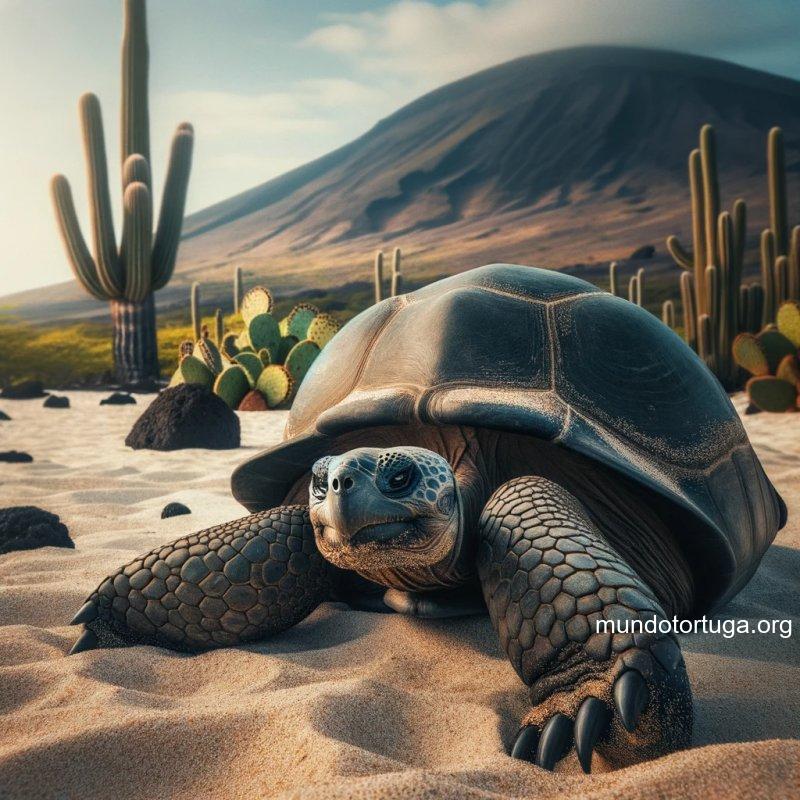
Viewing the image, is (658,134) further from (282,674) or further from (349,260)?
(282,674)

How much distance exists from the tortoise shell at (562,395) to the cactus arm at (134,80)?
1109 centimetres

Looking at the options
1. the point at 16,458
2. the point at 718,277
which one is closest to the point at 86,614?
the point at 16,458

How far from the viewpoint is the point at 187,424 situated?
5.76 meters

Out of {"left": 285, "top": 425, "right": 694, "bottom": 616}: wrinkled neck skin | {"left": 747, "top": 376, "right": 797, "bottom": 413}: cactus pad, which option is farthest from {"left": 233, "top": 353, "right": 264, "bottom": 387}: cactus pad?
{"left": 285, "top": 425, "right": 694, "bottom": 616}: wrinkled neck skin

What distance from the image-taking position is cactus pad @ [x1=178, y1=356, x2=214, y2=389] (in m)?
8.90

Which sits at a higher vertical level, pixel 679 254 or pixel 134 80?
pixel 134 80

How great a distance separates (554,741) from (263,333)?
8585 millimetres

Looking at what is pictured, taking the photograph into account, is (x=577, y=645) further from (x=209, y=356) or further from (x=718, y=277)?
(x=718, y=277)

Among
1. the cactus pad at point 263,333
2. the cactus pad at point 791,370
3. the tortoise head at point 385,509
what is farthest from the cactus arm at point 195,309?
the tortoise head at point 385,509

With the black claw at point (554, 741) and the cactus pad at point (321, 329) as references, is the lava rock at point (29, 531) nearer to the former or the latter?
the black claw at point (554, 741)

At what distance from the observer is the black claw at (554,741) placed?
1288 mm

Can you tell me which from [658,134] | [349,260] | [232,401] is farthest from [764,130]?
[232,401]

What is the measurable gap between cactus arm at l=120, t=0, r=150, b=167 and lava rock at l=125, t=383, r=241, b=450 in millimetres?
7616

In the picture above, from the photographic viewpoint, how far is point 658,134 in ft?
243
